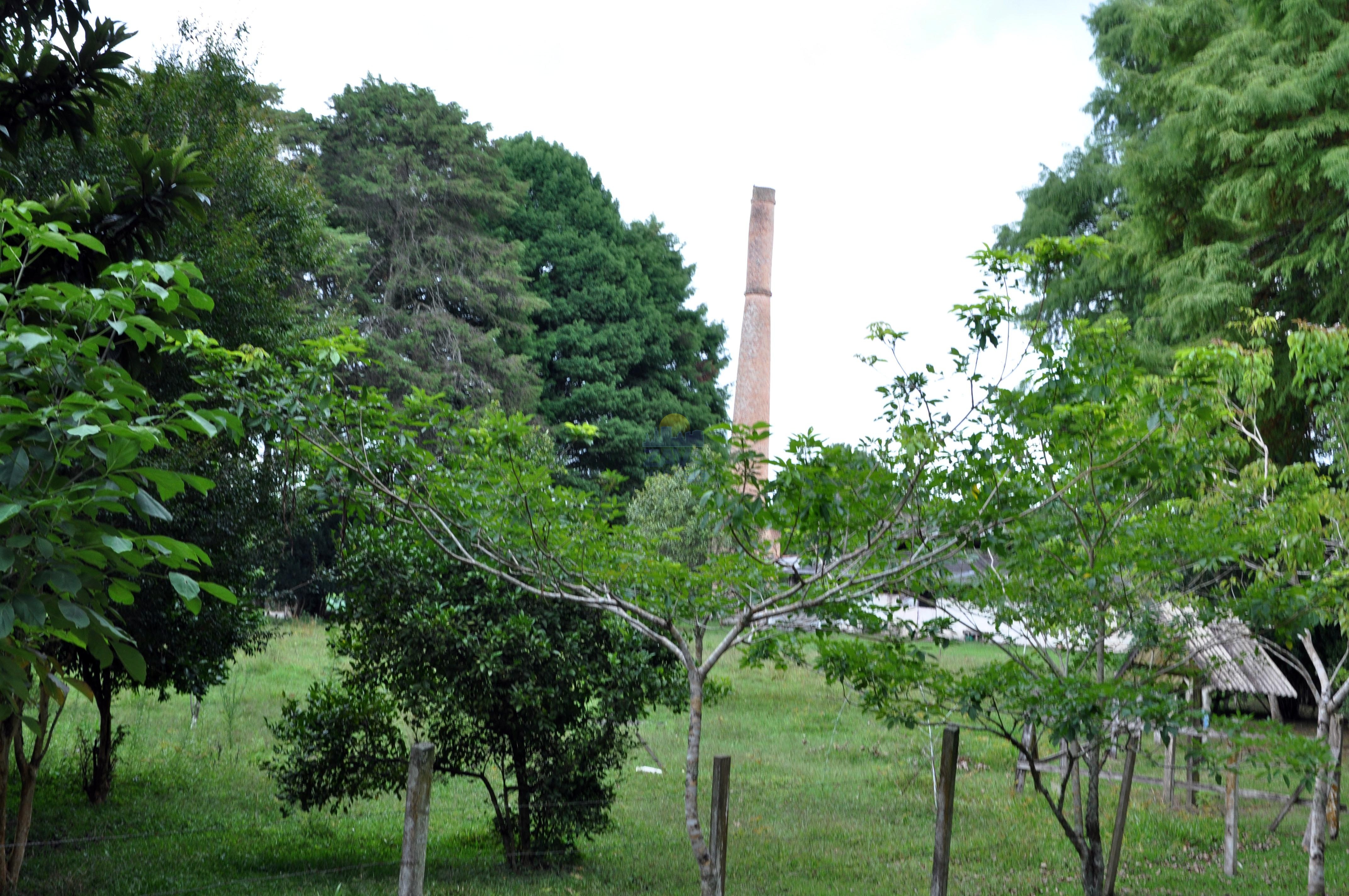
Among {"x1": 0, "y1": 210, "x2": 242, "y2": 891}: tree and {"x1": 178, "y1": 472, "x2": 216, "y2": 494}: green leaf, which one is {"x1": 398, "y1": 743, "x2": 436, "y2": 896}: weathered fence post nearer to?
{"x1": 0, "y1": 210, "x2": 242, "y2": 891}: tree

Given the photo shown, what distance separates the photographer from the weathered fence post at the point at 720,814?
552 centimetres

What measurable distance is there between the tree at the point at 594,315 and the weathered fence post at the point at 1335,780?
21295 mm

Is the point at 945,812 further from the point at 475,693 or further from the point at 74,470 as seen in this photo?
the point at 74,470

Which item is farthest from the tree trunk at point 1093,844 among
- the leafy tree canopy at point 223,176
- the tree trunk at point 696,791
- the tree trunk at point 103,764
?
the tree trunk at point 103,764

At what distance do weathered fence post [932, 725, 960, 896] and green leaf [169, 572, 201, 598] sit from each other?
14.9 feet

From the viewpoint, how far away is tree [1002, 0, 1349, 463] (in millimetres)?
12641

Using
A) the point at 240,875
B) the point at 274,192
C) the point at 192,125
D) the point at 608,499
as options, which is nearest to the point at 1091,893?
the point at 608,499

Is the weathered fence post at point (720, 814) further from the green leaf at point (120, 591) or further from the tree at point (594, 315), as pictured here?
the tree at point (594, 315)

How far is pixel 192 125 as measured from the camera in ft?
31.8

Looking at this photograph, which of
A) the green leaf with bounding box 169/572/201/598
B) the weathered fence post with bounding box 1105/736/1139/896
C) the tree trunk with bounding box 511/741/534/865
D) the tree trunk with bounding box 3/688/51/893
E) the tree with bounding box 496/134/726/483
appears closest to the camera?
the green leaf with bounding box 169/572/201/598

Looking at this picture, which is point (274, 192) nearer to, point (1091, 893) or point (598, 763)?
point (598, 763)

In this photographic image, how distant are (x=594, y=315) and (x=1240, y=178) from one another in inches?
826

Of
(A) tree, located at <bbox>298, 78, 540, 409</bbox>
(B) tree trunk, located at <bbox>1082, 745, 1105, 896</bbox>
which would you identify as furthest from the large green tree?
(A) tree, located at <bbox>298, 78, 540, 409</bbox>

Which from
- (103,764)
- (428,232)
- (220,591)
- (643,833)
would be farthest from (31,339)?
(428,232)
